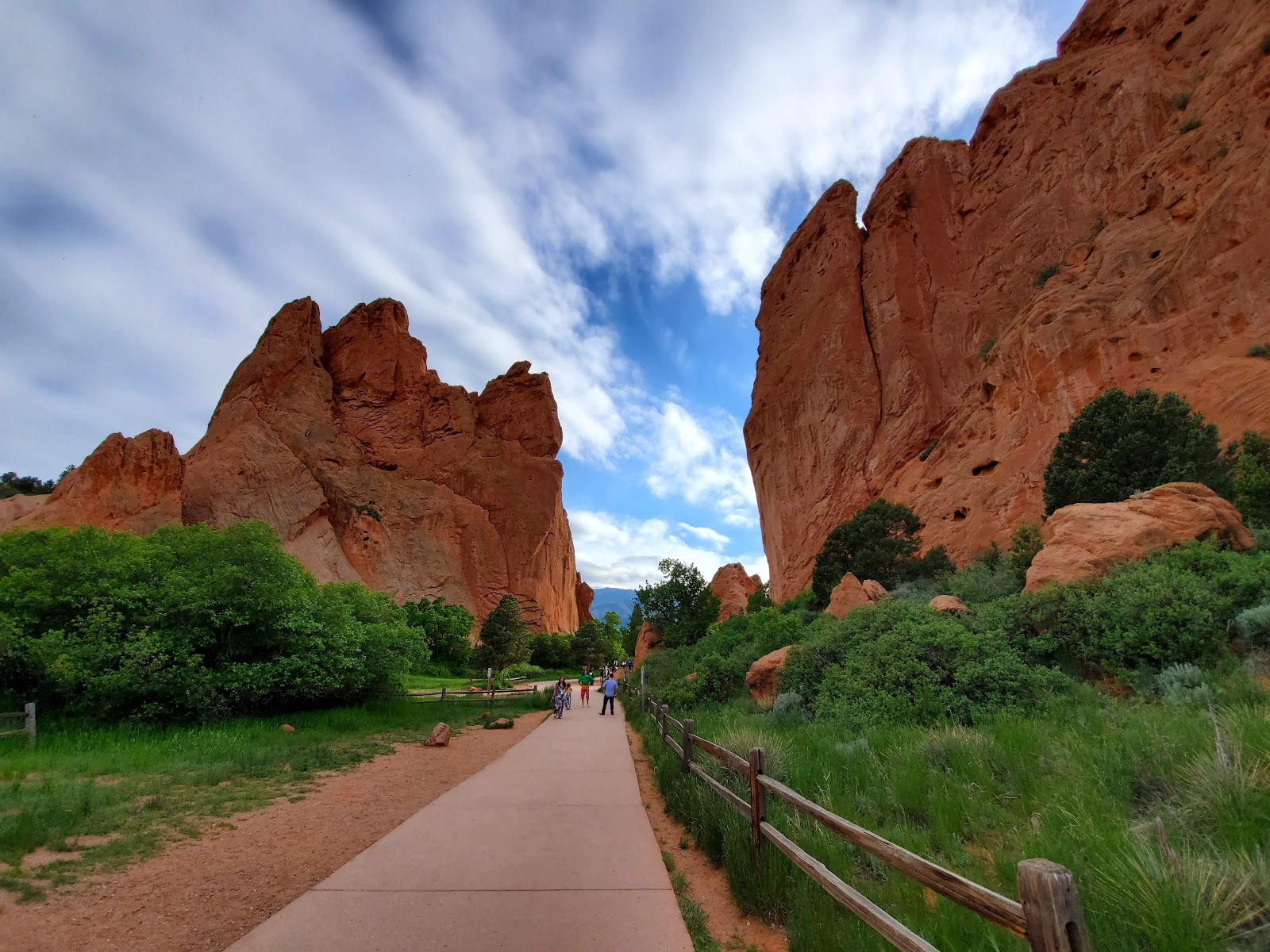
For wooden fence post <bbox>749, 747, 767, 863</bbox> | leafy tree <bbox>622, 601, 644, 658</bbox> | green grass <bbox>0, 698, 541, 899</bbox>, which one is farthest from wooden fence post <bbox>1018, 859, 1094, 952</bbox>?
leafy tree <bbox>622, 601, 644, 658</bbox>

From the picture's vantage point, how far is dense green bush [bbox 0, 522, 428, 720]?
12305 millimetres

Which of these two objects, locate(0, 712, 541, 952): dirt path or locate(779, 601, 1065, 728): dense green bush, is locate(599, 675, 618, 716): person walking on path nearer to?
locate(779, 601, 1065, 728): dense green bush

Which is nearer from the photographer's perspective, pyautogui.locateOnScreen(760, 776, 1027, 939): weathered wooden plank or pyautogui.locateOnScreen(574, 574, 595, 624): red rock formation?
pyautogui.locateOnScreen(760, 776, 1027, 939): weathered wooden plank

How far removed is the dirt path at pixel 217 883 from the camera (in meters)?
3.86

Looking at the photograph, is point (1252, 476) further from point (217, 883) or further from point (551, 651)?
point (551, 651)

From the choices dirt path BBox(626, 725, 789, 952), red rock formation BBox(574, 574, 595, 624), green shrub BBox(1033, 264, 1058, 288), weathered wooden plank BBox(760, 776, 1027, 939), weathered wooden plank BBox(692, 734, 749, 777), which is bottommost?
dirt path BBox(626, 725, 789, 952)

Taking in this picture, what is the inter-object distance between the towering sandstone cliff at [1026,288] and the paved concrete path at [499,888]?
77.1 feet

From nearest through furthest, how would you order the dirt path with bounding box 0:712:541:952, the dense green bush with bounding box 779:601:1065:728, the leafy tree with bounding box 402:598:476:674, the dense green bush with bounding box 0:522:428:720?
the dirt path with bounding box 0:712:541:952
the dense green bush with bounding box 779:601:1065:728
the dense green bush with bounding box 0:522:428:720
the leafy tree with bounding box 402:598:476:674

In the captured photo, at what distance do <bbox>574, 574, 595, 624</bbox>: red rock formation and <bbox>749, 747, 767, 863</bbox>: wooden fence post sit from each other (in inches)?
3597

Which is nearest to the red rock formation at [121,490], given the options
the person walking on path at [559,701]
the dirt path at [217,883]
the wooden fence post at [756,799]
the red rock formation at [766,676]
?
the person walking on path at [559,701]

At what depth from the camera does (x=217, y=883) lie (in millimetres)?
4820

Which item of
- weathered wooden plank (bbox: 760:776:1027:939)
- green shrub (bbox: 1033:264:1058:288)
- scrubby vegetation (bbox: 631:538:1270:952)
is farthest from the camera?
green shrub (bbox: 1033:264:1058:288)

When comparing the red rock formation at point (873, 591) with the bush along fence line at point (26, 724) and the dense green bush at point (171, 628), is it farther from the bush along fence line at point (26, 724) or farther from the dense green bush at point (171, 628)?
the bush along fence line at point (26, 724)

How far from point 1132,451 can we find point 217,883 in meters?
22.7
